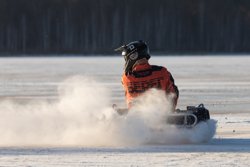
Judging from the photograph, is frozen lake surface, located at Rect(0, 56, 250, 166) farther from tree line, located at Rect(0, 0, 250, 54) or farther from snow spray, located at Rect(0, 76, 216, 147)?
tree line, located at Rect(0, 0, 250, 54)

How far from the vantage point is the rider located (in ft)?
44.5

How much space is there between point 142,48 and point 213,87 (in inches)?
567

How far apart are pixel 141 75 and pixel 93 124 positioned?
1.04 metres

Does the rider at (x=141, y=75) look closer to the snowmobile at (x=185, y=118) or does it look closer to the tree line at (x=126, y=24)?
the snowmobile at (x=185, y=118)

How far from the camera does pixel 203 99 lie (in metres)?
23.0

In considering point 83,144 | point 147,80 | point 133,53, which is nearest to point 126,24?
point 133,53

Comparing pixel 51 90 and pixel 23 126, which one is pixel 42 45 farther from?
pixel 23 126

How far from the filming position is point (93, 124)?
13703 mm

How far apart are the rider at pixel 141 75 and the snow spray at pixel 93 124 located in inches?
4.8

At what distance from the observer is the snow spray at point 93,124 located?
13188 mm

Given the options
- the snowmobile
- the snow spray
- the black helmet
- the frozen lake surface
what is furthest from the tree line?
the snowmobile

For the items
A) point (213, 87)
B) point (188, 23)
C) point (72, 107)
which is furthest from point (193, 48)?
point (72, 107)

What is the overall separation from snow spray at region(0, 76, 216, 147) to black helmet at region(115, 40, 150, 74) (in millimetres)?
524

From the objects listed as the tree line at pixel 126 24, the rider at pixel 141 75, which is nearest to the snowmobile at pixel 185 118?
the rider at pixel 141 75
